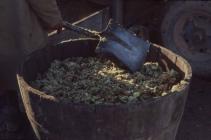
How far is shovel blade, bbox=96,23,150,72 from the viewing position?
146 inches

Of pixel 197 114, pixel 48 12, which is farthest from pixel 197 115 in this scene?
pixel 48 12

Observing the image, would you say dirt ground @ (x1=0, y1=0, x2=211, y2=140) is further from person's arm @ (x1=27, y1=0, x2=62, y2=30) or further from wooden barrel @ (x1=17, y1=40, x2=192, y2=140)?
wooden barrel @ (x1=17, y1=40, x2=192, y2=140)

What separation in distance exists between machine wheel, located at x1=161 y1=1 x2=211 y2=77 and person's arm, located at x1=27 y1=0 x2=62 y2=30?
5.68ft

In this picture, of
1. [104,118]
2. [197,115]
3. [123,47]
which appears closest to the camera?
[104,118]

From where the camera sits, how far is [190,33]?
17.6 ft

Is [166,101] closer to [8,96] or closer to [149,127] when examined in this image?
[149,127]

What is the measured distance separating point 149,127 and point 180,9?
2420 millimetres

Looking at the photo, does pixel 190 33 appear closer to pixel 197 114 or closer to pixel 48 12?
pixel 197 114

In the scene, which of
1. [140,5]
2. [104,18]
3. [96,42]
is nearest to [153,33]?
[140,5]

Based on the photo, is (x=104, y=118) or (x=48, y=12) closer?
(x=104, y=118)

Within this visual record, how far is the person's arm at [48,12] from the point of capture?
3.79 metres

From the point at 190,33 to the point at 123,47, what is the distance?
1730mm

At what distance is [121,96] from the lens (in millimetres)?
3299

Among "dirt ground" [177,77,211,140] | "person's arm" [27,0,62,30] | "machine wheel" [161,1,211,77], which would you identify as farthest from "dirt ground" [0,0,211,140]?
"person's arm" [27,0,62,30]
